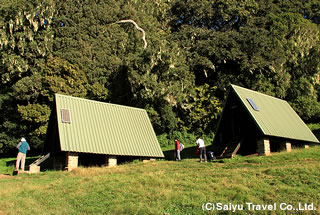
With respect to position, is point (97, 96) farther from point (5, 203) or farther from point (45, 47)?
point (5, 203)

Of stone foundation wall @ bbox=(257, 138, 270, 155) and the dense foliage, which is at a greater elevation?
the dense foliage

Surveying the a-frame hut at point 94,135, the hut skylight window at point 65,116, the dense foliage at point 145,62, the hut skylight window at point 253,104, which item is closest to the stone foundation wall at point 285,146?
the hut skylight window at point 253,104

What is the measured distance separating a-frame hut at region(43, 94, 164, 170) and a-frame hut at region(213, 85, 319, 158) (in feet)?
15.5

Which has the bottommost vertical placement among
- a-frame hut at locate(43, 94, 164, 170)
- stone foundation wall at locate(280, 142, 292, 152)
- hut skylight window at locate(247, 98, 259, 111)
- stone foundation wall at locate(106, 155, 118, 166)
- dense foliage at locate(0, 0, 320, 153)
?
stone foundation wall at locate(106, 155, 118, 166)

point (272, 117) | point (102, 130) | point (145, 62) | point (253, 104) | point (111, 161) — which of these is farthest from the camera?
Result: point (145, 62)

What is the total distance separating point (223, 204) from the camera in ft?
36.3

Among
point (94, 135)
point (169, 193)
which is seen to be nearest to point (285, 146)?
point (94, 135)

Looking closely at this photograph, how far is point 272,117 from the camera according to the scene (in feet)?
76.2

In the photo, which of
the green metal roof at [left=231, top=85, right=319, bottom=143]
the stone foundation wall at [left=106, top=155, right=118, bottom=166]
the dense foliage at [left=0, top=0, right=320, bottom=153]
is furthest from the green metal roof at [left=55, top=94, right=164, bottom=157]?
the dense foliage at [left=0, top=0, right=320, bottom=153]

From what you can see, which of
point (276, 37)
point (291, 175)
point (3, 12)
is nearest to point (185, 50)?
point (276, 37)

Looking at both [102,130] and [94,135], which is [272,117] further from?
[94,135]

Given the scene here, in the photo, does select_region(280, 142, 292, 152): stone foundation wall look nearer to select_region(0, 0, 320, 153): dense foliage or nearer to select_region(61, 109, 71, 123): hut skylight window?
select_region(0, 0, 320, 153): dense foliage

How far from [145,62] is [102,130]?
11804 millimetres

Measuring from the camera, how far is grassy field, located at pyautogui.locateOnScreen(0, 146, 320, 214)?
433 inches
